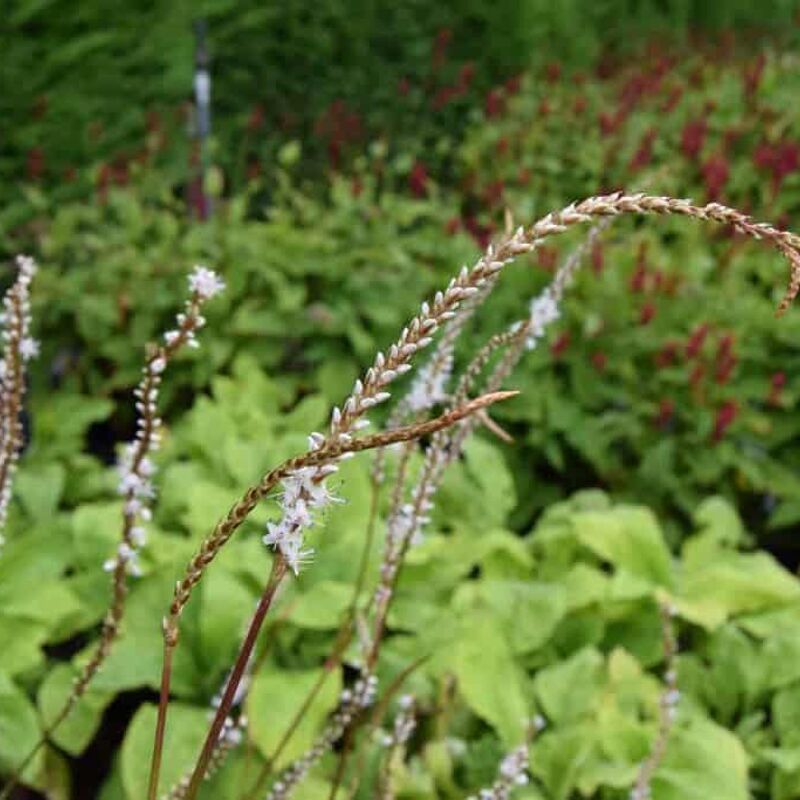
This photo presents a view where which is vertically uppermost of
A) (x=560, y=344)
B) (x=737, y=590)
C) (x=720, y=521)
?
(x=560, y=344)

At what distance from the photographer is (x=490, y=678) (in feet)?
8.02

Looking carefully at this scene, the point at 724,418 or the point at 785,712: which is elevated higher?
the point at 724,418

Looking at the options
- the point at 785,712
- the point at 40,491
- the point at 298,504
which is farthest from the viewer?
the point at 40,491

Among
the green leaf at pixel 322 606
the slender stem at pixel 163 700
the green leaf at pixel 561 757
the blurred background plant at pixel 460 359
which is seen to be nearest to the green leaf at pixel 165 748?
the blurred background plant at pixel 460 359

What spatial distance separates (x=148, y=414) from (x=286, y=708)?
3.54 feet

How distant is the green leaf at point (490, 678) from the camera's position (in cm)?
238

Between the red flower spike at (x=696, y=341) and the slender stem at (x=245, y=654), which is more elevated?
the red flower spike at (x=696, y=341)

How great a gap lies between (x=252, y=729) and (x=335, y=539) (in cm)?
68

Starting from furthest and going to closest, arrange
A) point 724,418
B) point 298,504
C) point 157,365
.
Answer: point 724,418 < point 157,365 < point 298,504

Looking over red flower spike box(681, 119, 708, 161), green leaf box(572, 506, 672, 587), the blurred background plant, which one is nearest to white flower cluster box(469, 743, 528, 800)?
the blurred background plant

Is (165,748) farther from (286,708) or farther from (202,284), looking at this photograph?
(202,284)

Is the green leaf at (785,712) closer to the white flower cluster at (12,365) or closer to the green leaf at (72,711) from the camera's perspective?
the green leaf at (72,711)

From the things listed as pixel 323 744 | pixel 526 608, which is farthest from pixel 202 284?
pixel 526 608

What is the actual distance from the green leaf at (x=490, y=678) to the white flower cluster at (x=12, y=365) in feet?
3.87
